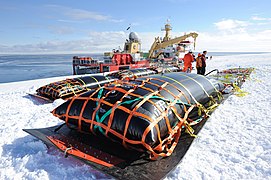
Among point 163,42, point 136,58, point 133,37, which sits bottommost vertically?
point 136,58

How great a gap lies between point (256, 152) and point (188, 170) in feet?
3.18

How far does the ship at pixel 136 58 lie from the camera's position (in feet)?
49.6

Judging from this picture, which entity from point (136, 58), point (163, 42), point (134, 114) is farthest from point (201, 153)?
point (163, 42)

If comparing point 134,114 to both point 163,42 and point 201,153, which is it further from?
point 163,42

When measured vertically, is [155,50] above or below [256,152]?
above

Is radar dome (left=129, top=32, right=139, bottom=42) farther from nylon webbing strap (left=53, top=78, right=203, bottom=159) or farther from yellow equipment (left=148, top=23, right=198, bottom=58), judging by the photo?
nylon webbing strap (left=53, top=78, right=203, bottom=159)

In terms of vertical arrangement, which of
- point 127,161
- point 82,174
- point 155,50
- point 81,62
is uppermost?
point 155,50

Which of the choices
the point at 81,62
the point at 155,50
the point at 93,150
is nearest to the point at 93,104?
the point at 93,150

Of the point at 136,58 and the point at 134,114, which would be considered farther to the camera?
the point at 136,58

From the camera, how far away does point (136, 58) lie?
17344 millimetres

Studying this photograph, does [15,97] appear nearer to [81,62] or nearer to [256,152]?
[256,152]

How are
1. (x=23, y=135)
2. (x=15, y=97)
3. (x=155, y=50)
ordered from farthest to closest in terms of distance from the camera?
(x=155, y=50)
(x=15, y=97)
(x=23, y=135)

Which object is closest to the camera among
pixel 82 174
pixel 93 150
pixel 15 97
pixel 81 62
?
pixel 82 174

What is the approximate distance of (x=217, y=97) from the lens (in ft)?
14.0
